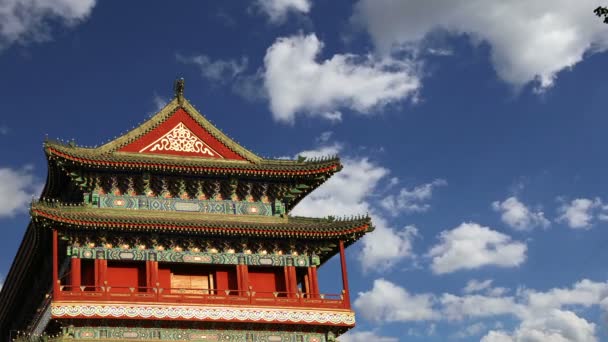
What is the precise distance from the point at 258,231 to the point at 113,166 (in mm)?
8097

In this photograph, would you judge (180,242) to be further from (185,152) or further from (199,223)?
(185,152)

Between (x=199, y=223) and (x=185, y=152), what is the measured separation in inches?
226

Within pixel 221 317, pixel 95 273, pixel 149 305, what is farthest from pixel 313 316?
pixel 95 273

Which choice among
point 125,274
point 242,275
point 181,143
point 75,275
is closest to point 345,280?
point 242,275

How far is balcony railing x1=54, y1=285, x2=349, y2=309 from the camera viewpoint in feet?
128

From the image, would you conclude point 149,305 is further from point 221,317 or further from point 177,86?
point 177,86

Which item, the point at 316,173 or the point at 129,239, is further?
the point at 316,173

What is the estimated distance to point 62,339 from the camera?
3784 cm

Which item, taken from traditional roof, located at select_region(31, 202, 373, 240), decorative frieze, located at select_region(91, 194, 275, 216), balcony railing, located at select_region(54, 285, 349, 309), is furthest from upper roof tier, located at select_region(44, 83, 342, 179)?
balcony railing, located at select_region(54, 285, 349, 309)

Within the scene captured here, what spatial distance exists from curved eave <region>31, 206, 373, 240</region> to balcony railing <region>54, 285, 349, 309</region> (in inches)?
116

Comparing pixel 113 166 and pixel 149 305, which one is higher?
pixel 113 166

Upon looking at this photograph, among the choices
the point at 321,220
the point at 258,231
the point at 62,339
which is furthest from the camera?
the point at 321,220

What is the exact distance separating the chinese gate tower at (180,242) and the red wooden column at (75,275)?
0.23 feet

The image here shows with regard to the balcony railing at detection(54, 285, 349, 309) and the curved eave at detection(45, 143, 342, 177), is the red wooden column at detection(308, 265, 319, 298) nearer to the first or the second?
the balcony railing at detection(54, 285, 349, 309)
